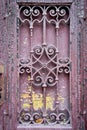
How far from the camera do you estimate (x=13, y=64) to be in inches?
70.4

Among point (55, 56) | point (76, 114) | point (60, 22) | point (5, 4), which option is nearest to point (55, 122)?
point (76, 114)

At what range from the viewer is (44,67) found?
1.78 metres

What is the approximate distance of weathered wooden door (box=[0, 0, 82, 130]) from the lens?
177 centimetres

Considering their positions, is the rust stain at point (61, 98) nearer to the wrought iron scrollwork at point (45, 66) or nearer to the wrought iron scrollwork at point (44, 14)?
the wrought iron scrollwork at point (45, 66)

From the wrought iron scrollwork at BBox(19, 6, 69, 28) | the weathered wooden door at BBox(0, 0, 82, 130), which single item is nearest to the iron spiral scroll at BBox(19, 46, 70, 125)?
the weathered wooden door at BBox(0, 0, 82, 130)

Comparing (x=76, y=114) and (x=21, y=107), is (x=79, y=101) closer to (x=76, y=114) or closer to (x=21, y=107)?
(x=76, y=114)

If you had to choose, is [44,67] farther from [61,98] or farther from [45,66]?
[61,98]

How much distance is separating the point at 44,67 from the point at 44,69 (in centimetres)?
2

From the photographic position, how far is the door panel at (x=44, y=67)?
178 centimetres

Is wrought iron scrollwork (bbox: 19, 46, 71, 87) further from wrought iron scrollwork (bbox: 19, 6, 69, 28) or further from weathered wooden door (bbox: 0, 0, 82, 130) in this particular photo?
wrought iron scrollwork (bbox: 19, 6, 69, 28)

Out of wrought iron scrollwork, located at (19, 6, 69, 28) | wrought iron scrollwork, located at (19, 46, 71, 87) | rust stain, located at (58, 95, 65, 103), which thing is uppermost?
wrought iron scrollwork, located at (19, 6, 69, 28)

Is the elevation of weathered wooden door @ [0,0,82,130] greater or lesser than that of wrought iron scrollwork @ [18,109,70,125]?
greater

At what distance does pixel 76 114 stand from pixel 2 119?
596 mm

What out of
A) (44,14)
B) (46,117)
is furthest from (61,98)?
(44,14)
